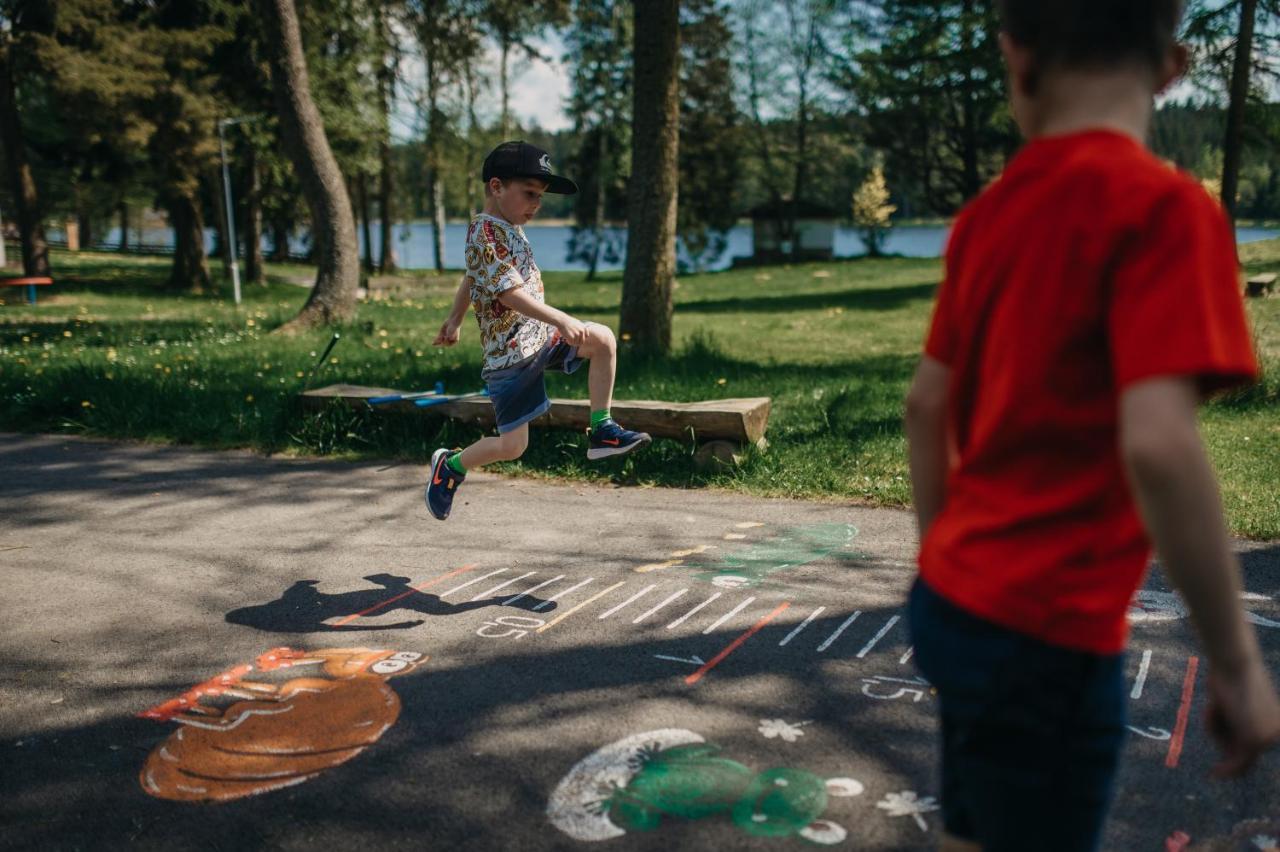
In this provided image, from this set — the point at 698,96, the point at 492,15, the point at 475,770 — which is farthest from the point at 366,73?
the point at 475,770

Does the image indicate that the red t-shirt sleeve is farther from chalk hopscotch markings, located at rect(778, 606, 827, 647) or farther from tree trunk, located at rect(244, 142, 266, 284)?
tree trunk, located at rect(244, 142, 266, 284)

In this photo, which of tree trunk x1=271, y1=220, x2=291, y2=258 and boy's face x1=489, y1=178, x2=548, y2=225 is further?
tree trunk x1=271, y1=220, x2=291, y2=258

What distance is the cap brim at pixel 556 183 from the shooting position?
4.66m

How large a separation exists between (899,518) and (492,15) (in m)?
31.0

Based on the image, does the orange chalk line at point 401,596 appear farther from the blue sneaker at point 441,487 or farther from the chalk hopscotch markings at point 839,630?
the chalk hopscotch markings at point 839,630

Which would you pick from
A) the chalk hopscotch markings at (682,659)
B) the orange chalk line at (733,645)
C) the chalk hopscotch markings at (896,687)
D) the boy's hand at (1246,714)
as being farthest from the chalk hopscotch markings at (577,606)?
the boy's hand at (1246,714)

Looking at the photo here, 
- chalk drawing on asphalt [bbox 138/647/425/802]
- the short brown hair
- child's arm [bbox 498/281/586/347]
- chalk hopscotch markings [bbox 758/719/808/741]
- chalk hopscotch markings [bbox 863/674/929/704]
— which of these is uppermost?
the short brown hair

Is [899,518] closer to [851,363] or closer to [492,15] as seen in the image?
[851,363]

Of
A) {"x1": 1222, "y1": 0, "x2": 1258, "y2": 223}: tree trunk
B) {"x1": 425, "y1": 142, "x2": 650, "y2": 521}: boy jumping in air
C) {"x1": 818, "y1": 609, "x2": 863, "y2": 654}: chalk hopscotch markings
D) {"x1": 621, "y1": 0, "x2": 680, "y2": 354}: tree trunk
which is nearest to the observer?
{"x1": 818, "y1": 609, "x2": 863, "y2": 654}: chalk hopscotch markings

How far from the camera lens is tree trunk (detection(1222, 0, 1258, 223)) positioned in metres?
13.7

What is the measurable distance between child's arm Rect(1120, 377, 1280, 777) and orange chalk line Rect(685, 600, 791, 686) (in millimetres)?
2347

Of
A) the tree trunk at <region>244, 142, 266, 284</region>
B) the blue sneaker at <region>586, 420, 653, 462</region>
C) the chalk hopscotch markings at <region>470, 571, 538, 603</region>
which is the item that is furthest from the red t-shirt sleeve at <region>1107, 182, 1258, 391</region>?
the tree trunk at <region>244, 142, 266, 284</region>

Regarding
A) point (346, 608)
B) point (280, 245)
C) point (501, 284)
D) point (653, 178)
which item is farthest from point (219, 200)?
point (346, 608)

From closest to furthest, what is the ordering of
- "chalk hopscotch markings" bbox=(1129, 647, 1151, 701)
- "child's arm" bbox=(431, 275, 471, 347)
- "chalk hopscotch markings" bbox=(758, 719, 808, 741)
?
1. "chalk hopscotch markings" bbox=(758, 719, 808, 741)
2. "chalk hopscotch markings" bbox=(1129, 647, 1151, 701)
3. "child's arm" bbox=(431, 275, 471, 347)
